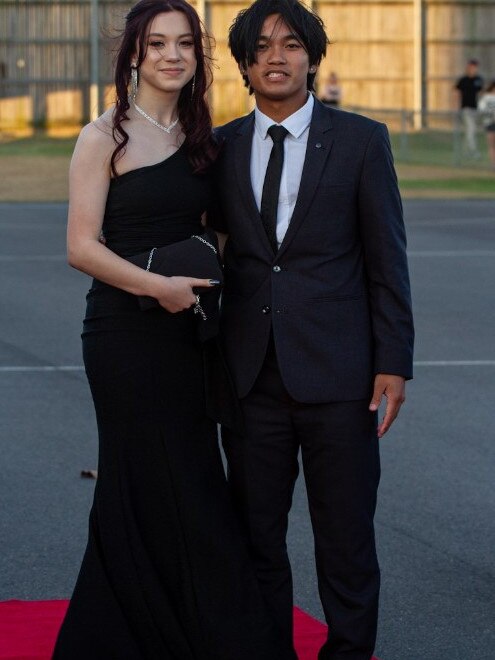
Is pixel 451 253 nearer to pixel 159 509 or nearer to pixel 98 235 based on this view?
pixel 159 509

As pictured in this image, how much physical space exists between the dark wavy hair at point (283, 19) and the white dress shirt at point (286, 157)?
17cm

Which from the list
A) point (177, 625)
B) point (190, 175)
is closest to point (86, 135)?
point (190, 175)

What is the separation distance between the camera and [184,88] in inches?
165

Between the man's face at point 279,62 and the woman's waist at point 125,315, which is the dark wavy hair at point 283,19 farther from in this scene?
the woman's waist at point 125,315

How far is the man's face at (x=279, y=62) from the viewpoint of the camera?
4.00 m

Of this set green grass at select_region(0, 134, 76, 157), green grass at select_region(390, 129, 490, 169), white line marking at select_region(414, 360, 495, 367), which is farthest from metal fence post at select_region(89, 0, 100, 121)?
white line marking at select_region(414, 360, 495, 367)

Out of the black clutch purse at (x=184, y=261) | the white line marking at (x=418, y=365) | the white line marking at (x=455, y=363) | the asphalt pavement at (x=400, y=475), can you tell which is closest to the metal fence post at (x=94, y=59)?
the asphalt pavement at (x=400, y=475)

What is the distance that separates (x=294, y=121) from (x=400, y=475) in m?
3.36

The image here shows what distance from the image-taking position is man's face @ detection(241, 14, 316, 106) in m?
4.00

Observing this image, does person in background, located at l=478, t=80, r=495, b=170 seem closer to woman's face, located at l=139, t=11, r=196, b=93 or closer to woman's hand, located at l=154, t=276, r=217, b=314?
woman's face, located at l=139, t=11, r=196, b=93

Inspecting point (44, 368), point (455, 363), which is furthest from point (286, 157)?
point (455, 363)

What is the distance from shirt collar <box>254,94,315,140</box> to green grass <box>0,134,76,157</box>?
26.0 metres

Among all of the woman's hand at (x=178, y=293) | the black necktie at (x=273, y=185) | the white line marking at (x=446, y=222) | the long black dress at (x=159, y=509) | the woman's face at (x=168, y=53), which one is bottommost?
the white line marking at (x=446, y=222)

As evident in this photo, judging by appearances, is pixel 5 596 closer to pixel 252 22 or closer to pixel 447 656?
pixel 447 656
